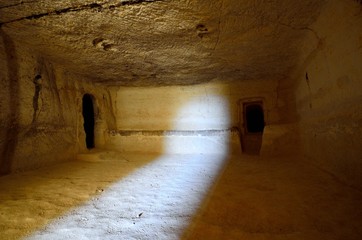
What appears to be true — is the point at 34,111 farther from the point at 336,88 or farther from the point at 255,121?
the point at 255,121

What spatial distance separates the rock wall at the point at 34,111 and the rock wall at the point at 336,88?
4553 millimetres

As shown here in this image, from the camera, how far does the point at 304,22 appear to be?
2.72 metres

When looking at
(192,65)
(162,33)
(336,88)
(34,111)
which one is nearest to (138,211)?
(162,33)

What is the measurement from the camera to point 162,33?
118 inches

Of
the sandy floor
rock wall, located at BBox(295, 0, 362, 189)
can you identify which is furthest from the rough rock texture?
the sandy floor

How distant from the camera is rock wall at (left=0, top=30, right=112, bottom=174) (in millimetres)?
3117

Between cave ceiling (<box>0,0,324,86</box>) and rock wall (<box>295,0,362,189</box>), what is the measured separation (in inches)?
11.9

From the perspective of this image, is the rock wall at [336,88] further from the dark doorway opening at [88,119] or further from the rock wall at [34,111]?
the dark doorway opening at [88,119]

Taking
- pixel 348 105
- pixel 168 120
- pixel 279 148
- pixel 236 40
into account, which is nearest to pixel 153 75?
pixel 168 120

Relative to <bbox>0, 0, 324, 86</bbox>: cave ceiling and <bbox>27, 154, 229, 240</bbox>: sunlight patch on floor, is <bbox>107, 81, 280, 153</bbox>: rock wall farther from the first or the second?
<bbox>27, 154, 229, 240</bbox>: sunlight patch on floor

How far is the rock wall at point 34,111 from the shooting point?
3117 millimetres

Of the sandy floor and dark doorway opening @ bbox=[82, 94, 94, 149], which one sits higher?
dark doorway opening @ bbox=[82, 94, 94, 149]

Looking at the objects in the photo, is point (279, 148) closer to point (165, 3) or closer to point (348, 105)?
point (348, 105)

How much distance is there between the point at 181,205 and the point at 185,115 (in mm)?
4331
